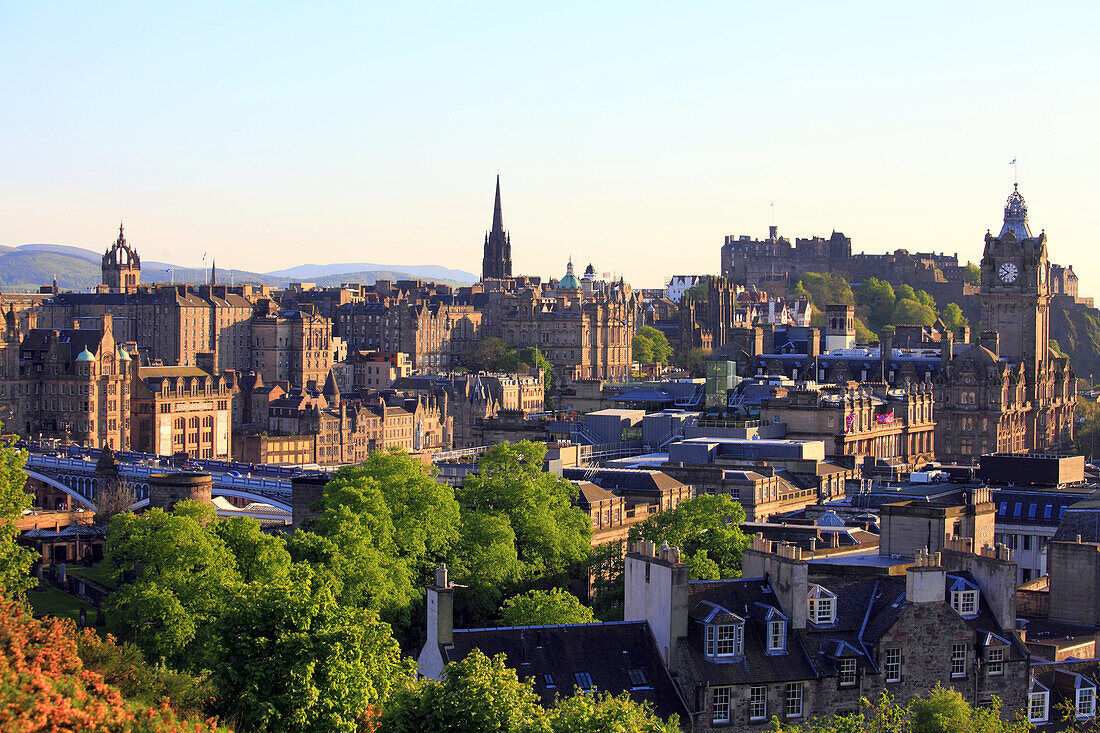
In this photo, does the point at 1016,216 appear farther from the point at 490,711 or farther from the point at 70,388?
the point at 490,711

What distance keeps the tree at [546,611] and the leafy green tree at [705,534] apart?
13.6 feet

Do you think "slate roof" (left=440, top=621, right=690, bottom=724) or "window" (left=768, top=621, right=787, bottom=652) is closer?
"slate roof" (left=440, top=621, right=690, bottom=724)

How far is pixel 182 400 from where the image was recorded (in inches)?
6053

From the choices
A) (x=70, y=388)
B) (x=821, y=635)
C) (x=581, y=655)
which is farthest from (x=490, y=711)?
(x=70, y=388)

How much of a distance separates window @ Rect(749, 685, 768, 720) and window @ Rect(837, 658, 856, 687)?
79.3 inches

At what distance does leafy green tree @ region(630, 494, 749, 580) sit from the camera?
62.1m

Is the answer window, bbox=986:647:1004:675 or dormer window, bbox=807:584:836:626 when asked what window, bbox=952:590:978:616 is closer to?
window, bbox=986:647:1004:675

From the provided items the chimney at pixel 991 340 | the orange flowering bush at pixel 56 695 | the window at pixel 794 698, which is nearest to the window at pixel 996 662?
the window at pixel 794 698

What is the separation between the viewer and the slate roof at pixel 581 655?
138 ft

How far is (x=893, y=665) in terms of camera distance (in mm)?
43250

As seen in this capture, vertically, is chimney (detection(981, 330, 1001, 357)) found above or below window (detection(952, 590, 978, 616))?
above

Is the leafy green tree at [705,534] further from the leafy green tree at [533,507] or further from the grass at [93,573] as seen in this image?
the grass at [93,573]

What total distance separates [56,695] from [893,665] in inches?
852

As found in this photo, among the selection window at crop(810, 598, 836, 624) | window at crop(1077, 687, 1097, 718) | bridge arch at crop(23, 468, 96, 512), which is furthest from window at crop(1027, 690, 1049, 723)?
bridge arch at crop(23, 468, 96, 512)
